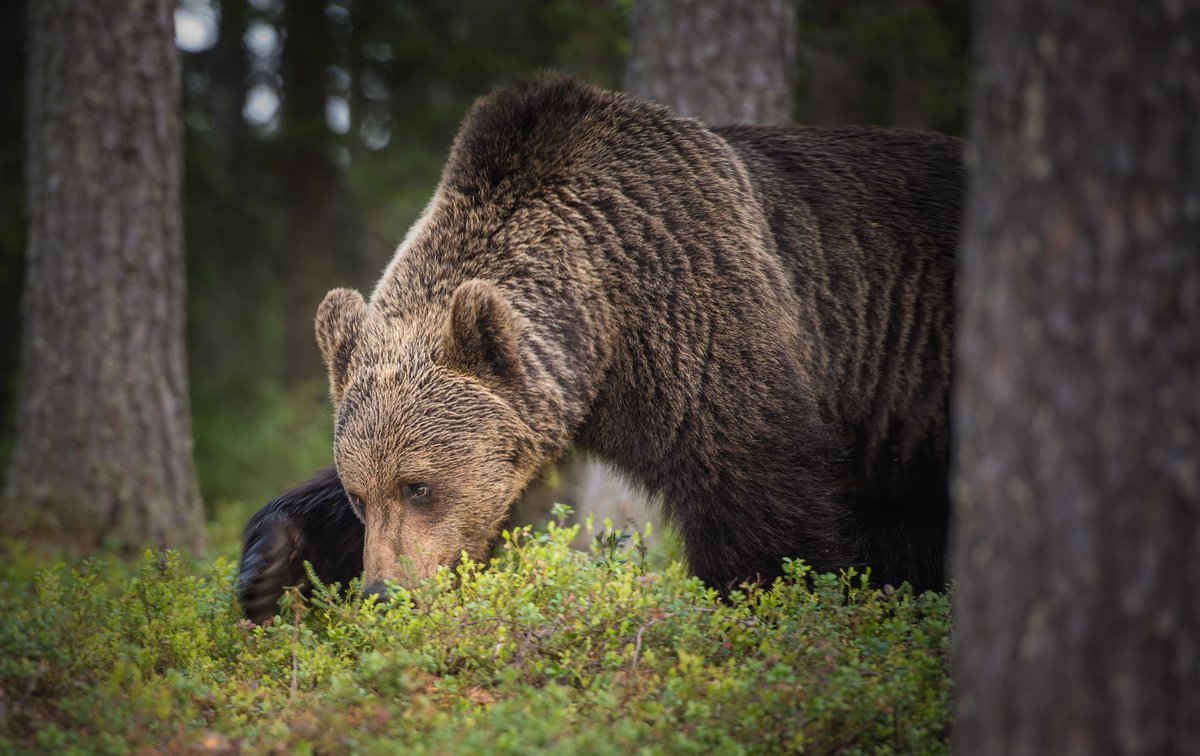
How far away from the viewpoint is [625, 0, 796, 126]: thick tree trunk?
7242mm

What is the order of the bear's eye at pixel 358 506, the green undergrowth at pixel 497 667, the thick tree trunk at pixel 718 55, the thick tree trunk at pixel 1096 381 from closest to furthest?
the thick tree trunk at pixel 1096 381 → the green undergrowth at pixel 497 667 → the bear's eye at pixel 358 506 → the thick tree trunk at pixel 718 55

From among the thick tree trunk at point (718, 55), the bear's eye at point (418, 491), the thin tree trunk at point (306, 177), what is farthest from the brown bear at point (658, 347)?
the thin tree trunk at point (306, 177)

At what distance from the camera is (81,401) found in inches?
290

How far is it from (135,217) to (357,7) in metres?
7.76

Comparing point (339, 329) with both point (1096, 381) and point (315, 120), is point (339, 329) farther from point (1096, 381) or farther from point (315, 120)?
point (315, 120)

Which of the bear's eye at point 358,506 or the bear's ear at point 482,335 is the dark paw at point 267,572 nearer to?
the bear's eye at point 358,506

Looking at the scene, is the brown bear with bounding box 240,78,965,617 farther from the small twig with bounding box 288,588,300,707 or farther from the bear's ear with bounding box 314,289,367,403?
the small twig with bounding box 288,588,300,707

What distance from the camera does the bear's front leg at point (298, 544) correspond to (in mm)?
4789

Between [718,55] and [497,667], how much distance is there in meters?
4.84

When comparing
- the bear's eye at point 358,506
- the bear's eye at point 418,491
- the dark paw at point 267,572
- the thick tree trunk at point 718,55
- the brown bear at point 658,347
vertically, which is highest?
the thick tree trunk at point 718,55

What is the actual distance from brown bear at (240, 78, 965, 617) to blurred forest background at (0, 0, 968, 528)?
529cm

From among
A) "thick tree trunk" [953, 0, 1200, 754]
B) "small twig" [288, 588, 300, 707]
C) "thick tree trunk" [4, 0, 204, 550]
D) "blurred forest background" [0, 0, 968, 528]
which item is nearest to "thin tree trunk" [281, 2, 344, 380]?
"blurred forest background" [0, 0, 968, 528]

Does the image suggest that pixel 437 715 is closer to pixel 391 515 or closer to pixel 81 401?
pixel 391 515

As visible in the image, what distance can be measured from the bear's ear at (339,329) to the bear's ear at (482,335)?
545 mm
